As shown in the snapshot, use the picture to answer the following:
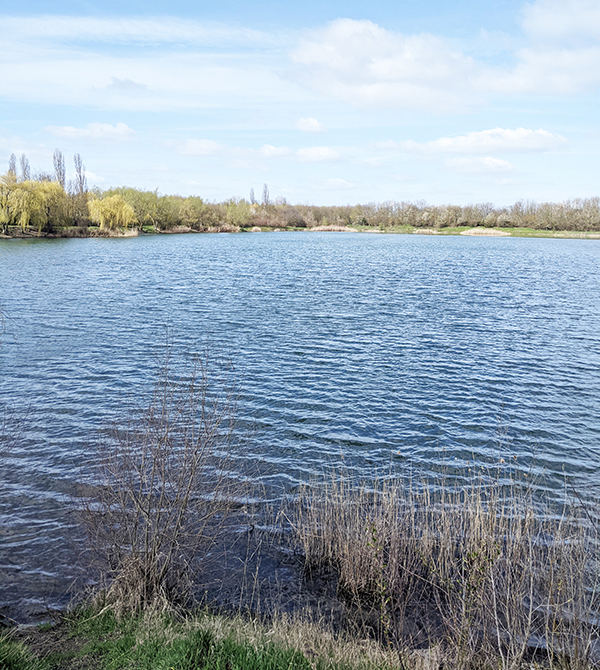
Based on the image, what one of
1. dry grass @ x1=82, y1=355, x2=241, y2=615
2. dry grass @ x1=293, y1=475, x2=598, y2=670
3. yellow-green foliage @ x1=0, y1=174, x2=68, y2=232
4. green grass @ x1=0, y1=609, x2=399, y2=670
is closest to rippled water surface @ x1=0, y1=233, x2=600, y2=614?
dry grass @ x1=82, y1=355, x2=241, y2=615

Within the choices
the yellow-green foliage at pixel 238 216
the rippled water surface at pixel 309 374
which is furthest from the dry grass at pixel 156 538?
the yellow-green foliage at pixel 238 216

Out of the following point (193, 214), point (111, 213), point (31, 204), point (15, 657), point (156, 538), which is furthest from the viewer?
point (193, 214)

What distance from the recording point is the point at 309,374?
759 inches

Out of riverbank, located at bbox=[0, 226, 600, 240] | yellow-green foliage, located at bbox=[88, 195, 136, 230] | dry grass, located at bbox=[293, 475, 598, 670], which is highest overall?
yellow-green foliage, located at bbox=[88, 195, 136, 230]

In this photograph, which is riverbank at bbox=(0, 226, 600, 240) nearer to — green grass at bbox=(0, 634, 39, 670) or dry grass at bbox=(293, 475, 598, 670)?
dry grass at bbox=(293, 475, 598, 670)

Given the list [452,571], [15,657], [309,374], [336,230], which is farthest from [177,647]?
[336,230]

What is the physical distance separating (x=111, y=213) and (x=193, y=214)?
30.2m

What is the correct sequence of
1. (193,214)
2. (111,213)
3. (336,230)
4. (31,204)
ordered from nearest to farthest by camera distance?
(31,204) < (111,213) < (193,214) < (336,230)

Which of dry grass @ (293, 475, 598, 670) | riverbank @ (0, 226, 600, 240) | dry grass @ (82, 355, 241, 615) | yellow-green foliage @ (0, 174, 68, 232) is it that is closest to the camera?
dry grass @ (293, 475, 598, 670)

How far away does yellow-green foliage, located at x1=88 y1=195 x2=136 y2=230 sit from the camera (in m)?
87.7

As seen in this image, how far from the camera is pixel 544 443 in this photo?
556 inches

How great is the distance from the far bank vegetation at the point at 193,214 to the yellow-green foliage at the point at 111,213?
162 millimetres

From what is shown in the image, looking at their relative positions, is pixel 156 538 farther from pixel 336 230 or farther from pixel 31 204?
pixel 336 230

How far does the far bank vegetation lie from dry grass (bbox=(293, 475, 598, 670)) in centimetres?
7737
